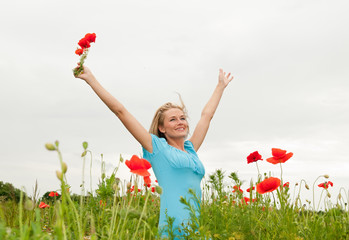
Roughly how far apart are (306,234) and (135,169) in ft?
5.35

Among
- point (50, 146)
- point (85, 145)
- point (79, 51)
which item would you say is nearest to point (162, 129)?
point (79, 51)

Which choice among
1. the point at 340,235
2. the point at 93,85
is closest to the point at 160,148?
the point at 93,85

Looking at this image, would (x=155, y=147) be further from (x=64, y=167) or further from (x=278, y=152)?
(x=64, y=167)

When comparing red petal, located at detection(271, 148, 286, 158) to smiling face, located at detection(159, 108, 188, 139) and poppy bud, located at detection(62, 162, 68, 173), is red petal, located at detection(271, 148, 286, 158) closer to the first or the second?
smiling face, located at detection(159, 108, 188, 139)

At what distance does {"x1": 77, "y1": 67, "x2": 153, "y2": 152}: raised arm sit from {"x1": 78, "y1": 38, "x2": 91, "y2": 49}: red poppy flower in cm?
21

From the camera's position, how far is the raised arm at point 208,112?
498 centimetres

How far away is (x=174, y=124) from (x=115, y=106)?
81 centimetres

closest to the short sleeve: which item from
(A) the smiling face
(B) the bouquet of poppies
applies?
(A) the smiling face

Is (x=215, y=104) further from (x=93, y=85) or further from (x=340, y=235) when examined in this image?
(x=340, y=235)

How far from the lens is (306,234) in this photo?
127 inches

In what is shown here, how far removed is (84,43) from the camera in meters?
3.82

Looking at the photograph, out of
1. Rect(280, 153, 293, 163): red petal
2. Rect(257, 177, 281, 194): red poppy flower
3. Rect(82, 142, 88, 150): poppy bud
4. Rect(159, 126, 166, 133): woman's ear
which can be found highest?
Rect(159, 126, 166, 133): woman's ear

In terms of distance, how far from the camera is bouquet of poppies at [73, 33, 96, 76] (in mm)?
3822

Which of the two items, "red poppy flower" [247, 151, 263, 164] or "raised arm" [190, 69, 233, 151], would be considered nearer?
"red poppy flower" [247, 151, 263, 164]
